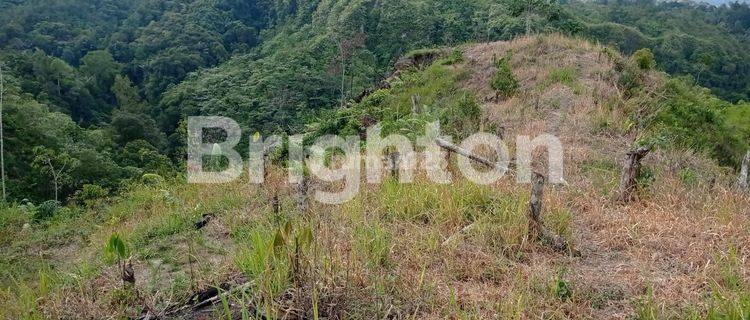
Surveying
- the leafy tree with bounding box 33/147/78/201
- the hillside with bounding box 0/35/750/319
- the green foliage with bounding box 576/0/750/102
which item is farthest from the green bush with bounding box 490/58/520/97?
the green foliage with bounding box 576/0/750/102

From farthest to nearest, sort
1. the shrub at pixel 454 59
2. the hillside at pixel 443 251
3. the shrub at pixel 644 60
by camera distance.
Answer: the shrub at pixel 454 59 < the shrub at pixel 644 60 < the hillside at pixel 443 251

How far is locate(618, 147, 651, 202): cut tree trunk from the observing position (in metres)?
3.51

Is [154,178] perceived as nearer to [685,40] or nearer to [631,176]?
[631,176]

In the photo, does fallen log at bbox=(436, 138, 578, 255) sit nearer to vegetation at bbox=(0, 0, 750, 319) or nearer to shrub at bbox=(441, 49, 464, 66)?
vegetation at bbox=(0, 0, 750, 319)

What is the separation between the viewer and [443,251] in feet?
8.61

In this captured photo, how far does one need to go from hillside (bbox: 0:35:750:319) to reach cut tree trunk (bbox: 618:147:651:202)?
0.06 meters

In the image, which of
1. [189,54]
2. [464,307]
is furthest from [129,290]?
[189,54]

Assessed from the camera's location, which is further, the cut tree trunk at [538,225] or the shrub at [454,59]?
the shrub at [454,59]

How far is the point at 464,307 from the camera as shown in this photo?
83.2 inches

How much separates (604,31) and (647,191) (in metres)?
39.5

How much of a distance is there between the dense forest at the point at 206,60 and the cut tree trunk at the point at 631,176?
13.8 meters

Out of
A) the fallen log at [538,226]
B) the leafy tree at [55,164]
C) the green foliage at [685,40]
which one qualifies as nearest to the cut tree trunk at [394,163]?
the fallen log at [538,226]

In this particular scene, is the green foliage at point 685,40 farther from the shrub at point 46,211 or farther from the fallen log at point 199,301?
the fallen log at point 199,301

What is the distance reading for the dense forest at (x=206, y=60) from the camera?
20.0m
